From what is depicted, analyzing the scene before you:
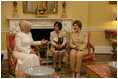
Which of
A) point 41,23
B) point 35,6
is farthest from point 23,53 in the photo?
point 35,6

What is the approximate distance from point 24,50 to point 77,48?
40.8 inches

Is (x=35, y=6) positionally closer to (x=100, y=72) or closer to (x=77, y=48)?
(x=77, y=48)

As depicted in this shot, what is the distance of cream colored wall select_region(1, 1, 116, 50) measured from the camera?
5879 mm

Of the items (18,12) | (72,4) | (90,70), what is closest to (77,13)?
(72,4)

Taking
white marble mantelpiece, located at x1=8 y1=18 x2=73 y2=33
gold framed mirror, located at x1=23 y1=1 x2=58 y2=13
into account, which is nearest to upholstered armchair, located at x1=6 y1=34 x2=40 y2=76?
white marble mantelpiece, located at x1=8 y1=18 x2=73 y2=33

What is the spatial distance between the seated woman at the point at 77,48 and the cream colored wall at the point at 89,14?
189cm

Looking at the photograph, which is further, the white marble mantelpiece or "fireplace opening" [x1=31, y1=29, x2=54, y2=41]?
"fireplace opening" [x1=31, y1=29, x2=54, y2=41]

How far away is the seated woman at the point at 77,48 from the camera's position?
4051mm

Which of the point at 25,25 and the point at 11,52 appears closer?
the point at 25,25

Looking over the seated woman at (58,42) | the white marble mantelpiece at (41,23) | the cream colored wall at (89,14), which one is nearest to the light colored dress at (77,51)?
the seated woman at (58,42)

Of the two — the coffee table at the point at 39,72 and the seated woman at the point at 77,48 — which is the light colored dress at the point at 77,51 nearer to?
the seated woman at the point at 77,48

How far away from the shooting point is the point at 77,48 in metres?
4.21

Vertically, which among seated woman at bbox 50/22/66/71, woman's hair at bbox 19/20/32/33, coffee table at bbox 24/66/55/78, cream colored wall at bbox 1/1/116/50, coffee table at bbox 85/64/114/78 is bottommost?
coffee table at bbox 85/64/114/78

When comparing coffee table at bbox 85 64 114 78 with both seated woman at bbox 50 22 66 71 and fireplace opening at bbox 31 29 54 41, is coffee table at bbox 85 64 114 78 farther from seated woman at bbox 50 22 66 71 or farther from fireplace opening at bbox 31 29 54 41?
fireplace opening at bbox 31 29 54 41
